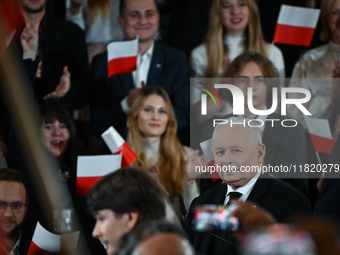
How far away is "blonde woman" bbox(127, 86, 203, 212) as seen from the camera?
3.68m

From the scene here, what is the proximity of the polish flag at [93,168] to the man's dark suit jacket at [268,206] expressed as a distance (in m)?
1.13

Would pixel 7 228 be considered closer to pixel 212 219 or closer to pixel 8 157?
pixel 8 157

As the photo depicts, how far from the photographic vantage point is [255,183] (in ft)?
7.98

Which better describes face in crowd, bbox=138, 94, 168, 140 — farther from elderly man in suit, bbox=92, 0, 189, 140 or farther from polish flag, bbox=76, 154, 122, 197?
polish flag, bbox=76, 154, 122, 197

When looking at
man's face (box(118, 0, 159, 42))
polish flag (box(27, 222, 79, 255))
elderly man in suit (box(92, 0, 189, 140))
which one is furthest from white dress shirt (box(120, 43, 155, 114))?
polish flag (box(27, 222, 79, 255))

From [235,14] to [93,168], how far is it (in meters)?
1.66

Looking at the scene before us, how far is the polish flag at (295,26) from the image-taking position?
4.14 m

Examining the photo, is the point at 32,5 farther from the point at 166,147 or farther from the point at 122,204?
the point at 122,204

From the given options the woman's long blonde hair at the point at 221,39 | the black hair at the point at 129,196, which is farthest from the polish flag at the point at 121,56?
the black hair at the point at 129,196

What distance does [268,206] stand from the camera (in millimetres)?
2355

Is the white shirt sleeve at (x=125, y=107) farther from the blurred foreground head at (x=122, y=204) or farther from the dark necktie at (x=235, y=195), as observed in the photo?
the blurred foreground head at (x=122, y=204)

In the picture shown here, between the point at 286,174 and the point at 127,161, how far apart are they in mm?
1042

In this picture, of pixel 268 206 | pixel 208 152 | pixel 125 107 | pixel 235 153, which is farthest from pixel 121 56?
pixel 268 206

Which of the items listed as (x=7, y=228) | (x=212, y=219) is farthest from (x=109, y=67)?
(x=212, y=219)
